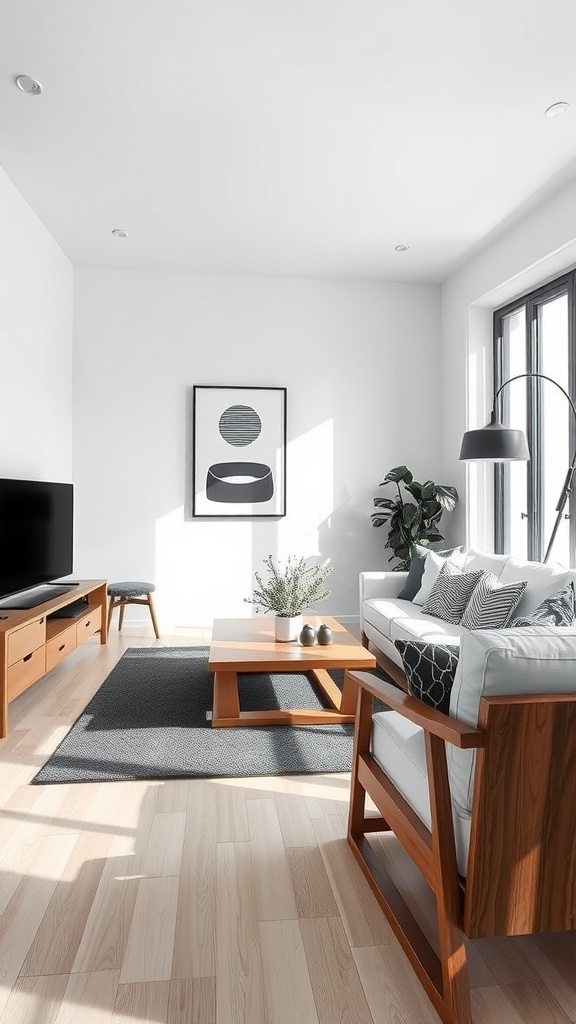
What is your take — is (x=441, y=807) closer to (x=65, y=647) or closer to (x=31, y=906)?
(x=31, y=906)

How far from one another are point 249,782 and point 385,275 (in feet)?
15.3

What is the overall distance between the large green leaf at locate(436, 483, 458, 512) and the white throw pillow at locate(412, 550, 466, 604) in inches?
34.5

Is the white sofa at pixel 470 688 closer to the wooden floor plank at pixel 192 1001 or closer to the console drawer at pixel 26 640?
the wooden floor plank at pixel 192 1001

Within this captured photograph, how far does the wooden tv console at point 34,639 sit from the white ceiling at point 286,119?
259 centimetres

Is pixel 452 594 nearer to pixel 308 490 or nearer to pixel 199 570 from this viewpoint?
pixel 308 490

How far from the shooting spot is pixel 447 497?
5422mm

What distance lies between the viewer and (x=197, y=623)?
562 cm

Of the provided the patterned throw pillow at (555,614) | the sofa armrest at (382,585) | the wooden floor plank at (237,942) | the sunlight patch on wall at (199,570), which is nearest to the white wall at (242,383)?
the sunlight patch on wall at (199,570)

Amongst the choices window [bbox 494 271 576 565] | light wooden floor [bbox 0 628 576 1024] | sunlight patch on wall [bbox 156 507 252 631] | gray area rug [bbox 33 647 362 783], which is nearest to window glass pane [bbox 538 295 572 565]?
window [bbox 494 271 576 565]

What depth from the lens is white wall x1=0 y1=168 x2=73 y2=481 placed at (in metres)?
4.02

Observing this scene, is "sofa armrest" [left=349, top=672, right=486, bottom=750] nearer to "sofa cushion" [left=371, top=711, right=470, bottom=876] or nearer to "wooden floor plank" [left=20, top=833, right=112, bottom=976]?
"sofa cushion" [left=371, top=711, right=470, bottom=876]

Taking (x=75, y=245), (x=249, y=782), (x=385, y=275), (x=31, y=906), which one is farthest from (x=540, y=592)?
(x=75, y=245)

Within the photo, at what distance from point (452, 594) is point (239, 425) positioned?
2658 mm

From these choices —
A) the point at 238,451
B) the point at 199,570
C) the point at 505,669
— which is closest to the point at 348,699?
the point at 505,669
